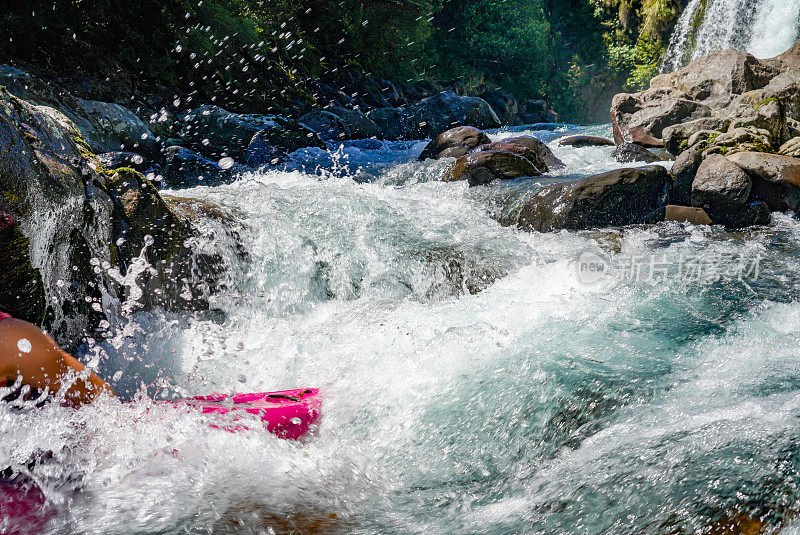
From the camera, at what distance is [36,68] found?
8.23m

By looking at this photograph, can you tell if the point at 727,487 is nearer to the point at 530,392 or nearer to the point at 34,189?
the point at 530,392

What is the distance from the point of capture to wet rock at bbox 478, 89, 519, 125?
62.2ft

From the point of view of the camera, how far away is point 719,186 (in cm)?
484

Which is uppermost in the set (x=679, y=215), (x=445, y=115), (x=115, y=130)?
(x=115, y=130)

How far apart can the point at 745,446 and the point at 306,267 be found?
3224mm

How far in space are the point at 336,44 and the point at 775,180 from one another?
13671mm

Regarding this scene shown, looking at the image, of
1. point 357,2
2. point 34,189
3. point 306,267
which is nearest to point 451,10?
point 357,2

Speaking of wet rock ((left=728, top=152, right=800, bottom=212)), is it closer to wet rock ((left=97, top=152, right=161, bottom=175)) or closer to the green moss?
the green moss

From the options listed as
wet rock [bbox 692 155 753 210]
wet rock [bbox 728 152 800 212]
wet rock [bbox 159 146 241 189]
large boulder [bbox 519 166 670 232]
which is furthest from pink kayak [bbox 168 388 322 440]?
wet rock [bbox 159 146 241 189]

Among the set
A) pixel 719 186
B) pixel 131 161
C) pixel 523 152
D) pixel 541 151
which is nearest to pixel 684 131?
pixel 541 151

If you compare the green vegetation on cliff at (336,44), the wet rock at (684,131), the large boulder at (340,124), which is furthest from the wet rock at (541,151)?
the green vegetation on cliff at (336,44)

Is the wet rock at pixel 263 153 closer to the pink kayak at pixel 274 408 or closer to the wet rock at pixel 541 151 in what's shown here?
the wet rock at pixel 541 151

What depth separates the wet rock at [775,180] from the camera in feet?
15.8

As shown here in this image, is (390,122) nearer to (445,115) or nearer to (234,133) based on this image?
(445,115)
